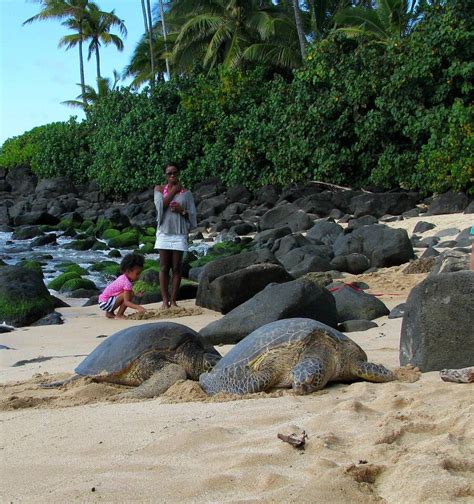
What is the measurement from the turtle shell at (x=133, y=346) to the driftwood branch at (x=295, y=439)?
1.79m

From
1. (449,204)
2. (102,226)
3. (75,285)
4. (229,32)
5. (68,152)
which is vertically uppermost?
(229,32)

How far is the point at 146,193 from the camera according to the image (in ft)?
86.2

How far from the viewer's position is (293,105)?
1911 cm

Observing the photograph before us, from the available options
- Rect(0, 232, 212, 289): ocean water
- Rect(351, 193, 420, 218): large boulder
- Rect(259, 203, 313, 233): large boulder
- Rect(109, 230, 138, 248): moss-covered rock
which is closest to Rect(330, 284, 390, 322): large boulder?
Rect(0, 232, 212, 289): ocean water

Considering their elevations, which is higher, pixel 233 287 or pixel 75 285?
pixel 233 287

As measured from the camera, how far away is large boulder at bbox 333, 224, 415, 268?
11.0 metres

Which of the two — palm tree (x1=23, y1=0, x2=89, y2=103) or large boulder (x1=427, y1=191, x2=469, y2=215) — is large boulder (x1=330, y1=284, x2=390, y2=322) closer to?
large boulder (x1=427, y1=191, x2=469, y2=215)

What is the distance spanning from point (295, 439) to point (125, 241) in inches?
618

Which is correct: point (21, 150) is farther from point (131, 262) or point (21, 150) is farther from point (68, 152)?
point (131, 262)

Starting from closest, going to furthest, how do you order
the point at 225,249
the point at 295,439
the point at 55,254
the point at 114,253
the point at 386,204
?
the point at 295,439
the point at 225,249
the point at 386,204
the point at 114,253
the point at 55,254

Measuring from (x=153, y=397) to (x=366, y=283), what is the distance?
18.9 feet

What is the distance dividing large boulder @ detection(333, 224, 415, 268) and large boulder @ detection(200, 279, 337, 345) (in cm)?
514

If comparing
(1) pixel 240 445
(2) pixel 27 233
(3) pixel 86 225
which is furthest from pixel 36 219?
(1) pixel 240 445

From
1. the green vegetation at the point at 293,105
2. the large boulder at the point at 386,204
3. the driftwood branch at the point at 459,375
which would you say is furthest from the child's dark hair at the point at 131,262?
the green vegetation at the point at 293,105
